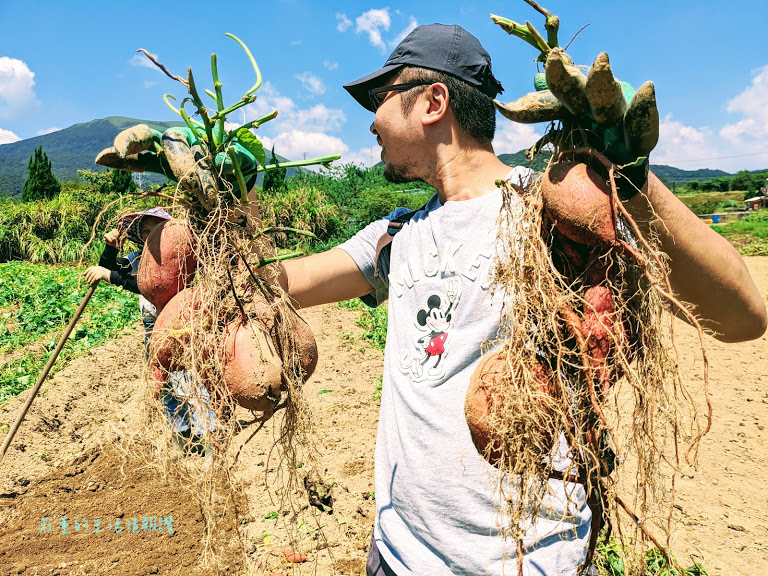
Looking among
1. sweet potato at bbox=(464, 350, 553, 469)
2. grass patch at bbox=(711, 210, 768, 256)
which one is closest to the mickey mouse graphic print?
sweet potato at bbox=(464, 350, 553, 469)

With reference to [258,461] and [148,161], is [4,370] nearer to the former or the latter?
[258,461]

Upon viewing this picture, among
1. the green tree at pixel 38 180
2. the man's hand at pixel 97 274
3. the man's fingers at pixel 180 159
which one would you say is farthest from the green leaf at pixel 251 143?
the green tree at pixel 38 180

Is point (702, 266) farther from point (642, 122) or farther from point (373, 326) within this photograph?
point (373, 326)

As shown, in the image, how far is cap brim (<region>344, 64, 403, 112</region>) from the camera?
159 centimetres

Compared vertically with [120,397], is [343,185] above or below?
above

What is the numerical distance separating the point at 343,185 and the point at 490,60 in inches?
750

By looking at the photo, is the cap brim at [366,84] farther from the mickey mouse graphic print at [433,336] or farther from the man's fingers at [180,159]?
the mickey mouse graphic print at [433,336]

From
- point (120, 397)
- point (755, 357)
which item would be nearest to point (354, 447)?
point (120, 397)

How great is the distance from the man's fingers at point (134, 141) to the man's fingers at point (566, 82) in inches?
38.9

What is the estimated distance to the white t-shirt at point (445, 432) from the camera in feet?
4.15

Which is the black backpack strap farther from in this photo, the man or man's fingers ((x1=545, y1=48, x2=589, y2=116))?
man's fingers ((x1=545, y1=48, x2=589, y2=116))

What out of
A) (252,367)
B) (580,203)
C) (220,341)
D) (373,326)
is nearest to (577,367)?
(580,203)

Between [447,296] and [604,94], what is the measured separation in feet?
2.26

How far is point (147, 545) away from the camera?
3.01 m
